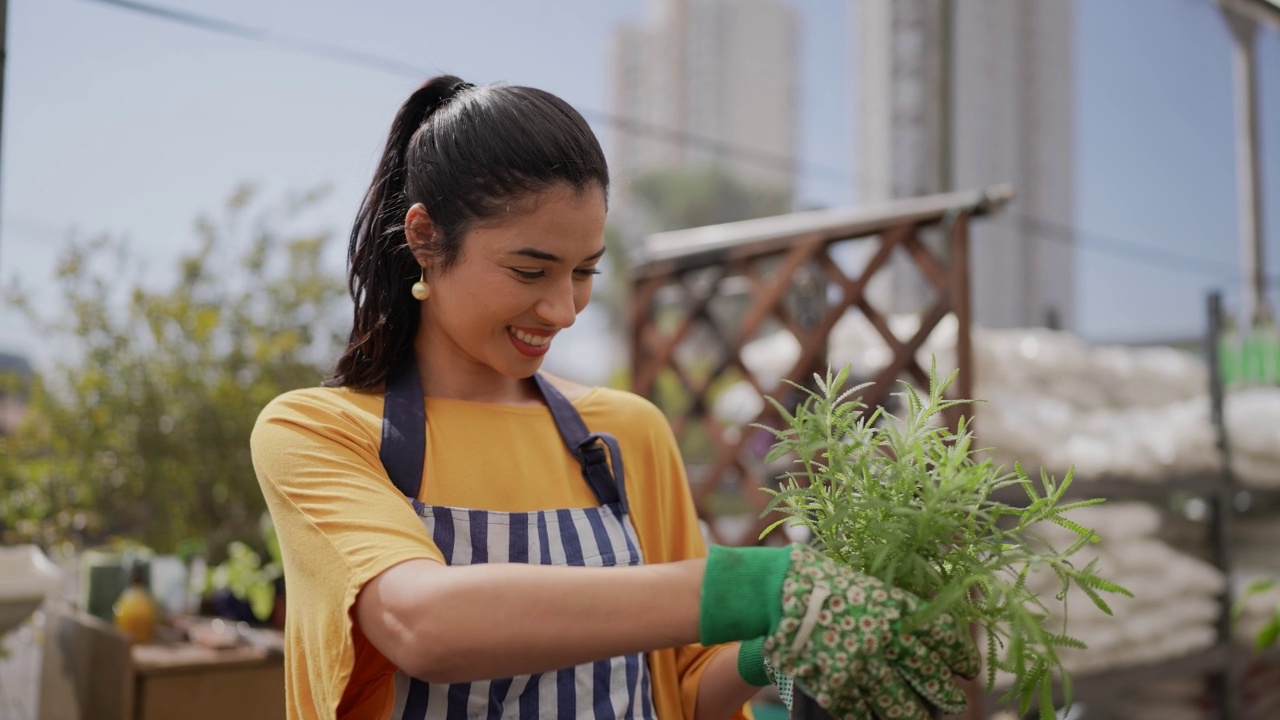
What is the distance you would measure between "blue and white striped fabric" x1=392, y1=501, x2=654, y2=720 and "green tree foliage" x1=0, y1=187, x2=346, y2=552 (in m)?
2.32

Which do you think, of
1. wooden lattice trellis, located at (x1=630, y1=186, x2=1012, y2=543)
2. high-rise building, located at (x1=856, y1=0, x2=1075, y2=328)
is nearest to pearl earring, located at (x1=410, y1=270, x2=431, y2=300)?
wooden lattice trellis, located at (x1=630, y1=186, x2=1012, y2=543)

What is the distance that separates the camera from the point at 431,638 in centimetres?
85

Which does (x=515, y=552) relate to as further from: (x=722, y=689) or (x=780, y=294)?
(x=780, y=294)

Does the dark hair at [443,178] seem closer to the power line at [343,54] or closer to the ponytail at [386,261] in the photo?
the ponytail at [386,261]

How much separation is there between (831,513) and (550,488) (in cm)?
41

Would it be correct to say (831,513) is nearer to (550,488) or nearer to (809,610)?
(809,610)

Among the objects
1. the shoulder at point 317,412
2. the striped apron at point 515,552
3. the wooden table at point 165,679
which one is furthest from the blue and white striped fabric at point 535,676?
the wooden table at point 165,679

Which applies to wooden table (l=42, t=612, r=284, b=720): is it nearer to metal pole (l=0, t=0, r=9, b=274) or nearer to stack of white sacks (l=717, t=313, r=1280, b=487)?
metal pole (l=0, t=0, r=9, b=274)

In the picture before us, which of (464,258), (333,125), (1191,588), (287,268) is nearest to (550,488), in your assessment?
(464,258)

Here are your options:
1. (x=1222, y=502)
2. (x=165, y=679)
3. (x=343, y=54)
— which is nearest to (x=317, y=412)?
(x=165, y=679)

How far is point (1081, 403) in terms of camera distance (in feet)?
13.0

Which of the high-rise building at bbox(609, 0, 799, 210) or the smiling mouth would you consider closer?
the smiling mouth

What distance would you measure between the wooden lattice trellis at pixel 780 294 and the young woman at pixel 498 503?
1504mm

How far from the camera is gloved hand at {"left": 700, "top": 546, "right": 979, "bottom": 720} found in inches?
31.8
